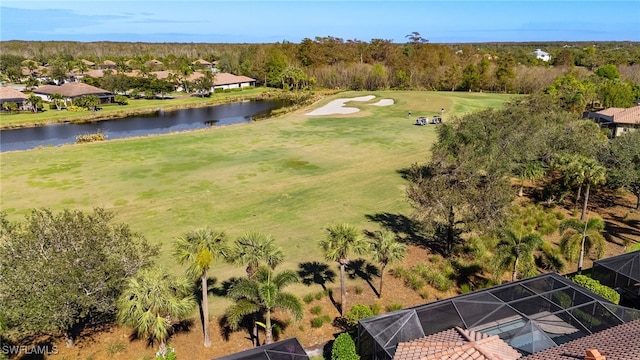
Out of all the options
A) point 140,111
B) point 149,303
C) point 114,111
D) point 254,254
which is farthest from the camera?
point 140,111

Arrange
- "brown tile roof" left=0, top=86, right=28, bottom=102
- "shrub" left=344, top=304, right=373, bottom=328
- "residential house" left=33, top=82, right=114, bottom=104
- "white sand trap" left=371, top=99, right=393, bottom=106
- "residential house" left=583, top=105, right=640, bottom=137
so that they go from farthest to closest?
"residential house" left=33, top=82, right=114, bottom=104
"white sand trap" left=371, top=99, right=393, bottom=106
"brown tile roof" left=0, top=86, right=28, bottom=102
"residential house" left=583, top=105, right=640, bottom=137
"shrub" left=344, top=304, right=373, bottom=328

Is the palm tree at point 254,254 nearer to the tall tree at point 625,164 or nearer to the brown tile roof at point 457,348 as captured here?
the brown tile roof at point 457,348

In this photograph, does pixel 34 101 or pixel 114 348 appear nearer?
pixel 114 348

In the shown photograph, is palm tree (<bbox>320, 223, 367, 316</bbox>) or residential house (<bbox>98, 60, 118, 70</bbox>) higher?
residential house (<bbox>98, 60, 118, 70</bbox>)

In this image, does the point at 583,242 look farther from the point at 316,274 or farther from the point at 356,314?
the point at 316,274

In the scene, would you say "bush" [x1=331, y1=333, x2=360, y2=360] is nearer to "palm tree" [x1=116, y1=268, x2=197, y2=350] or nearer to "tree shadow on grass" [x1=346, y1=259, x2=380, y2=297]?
"palm tree" [x1=116, y1=268, x2=197, y2=350]

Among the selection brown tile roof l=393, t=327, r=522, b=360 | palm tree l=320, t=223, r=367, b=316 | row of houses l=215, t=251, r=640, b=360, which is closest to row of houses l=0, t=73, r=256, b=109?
palm tree l=320, t=223, r=367, b=316

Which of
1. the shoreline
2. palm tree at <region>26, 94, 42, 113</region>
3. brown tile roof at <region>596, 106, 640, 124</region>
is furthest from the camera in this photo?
palm tree at <region>26, 94, 42, 113</region>

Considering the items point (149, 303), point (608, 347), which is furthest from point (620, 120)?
point (149, 303)
